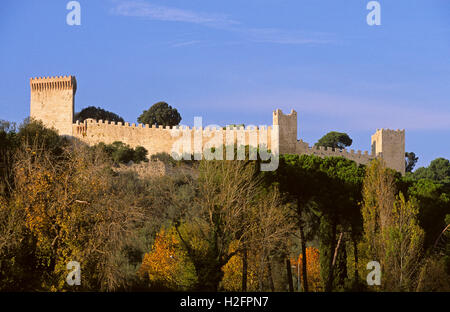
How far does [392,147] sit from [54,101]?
91.7ft

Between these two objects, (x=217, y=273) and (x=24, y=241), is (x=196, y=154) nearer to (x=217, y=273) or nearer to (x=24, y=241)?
(x=217, y=273)

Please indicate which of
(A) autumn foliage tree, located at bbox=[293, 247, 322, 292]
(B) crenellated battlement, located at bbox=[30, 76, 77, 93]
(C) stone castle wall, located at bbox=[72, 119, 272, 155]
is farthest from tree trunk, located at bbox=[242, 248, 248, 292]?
(B) crenellated battlement, located at bbox=[30, 76, 77, 93]

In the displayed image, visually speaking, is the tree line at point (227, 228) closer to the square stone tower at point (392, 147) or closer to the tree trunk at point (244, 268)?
the tree trunk at point (244, 268)

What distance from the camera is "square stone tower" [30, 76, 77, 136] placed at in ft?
181

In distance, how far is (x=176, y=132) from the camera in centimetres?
5356

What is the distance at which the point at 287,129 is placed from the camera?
49.4 meters

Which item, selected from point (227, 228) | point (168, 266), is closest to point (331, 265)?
point (227, 228)

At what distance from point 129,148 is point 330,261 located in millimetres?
28162

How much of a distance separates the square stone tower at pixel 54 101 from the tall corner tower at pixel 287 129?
17102 mm

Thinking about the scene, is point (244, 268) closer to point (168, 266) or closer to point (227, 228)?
point (227, 228)

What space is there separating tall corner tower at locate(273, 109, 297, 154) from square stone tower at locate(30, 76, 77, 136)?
56.1ft

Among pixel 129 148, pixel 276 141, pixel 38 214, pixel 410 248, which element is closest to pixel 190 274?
pixel 38 214

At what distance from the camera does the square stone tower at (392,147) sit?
5441cm

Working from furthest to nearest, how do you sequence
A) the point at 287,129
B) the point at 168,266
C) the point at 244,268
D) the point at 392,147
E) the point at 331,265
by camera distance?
the point at 392,147 < the point at 287,129 < the point at 168,266 < the point at 331,265 < the point at 244,268
